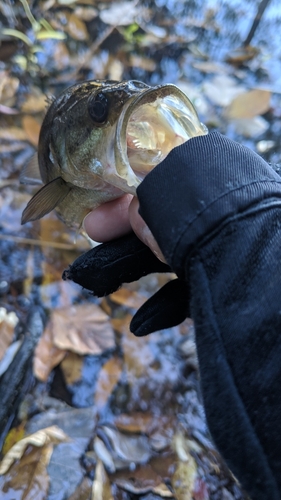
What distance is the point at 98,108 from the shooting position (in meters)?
Answer: 1.43

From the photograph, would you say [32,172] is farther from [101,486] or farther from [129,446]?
[101,486]

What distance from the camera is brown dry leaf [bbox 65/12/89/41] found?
15.1 ft

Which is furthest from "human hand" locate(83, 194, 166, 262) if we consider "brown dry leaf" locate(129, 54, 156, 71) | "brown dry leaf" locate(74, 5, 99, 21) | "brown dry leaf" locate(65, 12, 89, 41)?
"brown dry leaf" locate(74, 5, 99, 21)

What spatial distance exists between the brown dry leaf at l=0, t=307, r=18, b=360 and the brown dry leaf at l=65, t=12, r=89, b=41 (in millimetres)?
3502

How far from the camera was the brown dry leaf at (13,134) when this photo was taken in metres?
3.52

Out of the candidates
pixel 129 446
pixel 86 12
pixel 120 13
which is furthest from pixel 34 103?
pixel 129 446

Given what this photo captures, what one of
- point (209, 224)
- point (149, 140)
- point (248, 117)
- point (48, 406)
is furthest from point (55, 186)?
point (248, 117)

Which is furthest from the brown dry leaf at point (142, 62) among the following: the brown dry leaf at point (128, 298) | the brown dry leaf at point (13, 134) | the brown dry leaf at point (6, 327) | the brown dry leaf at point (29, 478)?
the brown dry leaf at point (29, 478)

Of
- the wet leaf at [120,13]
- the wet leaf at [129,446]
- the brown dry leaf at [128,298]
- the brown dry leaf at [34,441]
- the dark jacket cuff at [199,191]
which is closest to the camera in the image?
the dark jacket cuff at [199,191]

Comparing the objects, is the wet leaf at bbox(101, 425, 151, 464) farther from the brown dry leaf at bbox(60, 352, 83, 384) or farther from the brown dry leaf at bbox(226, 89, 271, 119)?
the brown dry leaf at bbox(226, 89, 271, 119)

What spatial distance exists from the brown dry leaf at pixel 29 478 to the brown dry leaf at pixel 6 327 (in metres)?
0.58

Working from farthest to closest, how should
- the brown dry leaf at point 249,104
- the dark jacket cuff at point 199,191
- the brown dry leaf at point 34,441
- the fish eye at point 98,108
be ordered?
the brown dry leaf at point 249,104, the brown dry leaf at point 34,441, the fish eye at point 98,108, the dark jacket cuff at point 199,191

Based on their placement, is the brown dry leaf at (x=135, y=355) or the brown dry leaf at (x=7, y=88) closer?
the brown dry leaf at (x=135, y=355)

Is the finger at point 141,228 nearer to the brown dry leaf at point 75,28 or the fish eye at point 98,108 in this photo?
the fish eye at point 98,108
